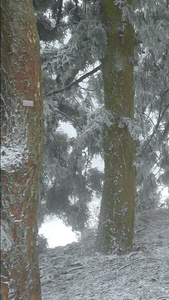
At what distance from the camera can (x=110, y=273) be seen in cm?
486

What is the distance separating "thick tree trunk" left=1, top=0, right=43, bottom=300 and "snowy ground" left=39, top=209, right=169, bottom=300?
138 cm

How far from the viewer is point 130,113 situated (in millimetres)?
5715

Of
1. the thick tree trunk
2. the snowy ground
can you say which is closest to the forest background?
the thick tree trunk

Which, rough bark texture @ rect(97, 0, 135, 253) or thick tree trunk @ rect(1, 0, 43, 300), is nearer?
thick tree trunk @ rect(1, 0, 43, 300)

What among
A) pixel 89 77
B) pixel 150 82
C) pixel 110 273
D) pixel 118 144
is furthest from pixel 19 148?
pixel 150 82

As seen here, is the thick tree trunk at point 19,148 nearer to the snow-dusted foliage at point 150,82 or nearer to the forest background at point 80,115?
the forest background at point 80,115

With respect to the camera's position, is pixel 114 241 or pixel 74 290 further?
pixel 114 241

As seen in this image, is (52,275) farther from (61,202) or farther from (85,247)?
(61,202)

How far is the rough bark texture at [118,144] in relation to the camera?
222 inches

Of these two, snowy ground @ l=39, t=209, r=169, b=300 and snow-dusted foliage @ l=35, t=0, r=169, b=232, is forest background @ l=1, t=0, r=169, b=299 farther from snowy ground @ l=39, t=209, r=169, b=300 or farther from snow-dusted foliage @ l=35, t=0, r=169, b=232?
snowy ground @ l=39, t=209, r=169, b=300

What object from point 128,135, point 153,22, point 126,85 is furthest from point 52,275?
point 153,22

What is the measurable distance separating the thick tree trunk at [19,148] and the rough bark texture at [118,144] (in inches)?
104

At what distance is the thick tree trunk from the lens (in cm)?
289

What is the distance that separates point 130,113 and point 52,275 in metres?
2.78
